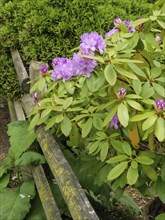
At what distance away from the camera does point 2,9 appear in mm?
5070

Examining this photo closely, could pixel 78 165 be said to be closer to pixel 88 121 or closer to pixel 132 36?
pixel 88 121

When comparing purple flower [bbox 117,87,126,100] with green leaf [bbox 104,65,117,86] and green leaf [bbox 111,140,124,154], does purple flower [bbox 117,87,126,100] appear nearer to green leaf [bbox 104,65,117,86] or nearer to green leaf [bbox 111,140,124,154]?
green leaf [bbox 104,65,117,86]

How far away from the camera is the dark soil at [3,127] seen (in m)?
5.03

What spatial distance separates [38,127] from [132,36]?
3.62 ft

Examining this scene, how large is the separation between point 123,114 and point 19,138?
1.46m

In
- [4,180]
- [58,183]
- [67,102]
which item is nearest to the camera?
[67,102]

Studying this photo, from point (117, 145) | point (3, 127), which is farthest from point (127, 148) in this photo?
point (3, 127)

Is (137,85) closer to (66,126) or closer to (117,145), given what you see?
(117,145)

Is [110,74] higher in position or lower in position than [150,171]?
higher

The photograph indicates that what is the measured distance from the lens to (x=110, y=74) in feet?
6.30

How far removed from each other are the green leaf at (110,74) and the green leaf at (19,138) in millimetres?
1298

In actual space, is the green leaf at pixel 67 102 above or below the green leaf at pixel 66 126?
above

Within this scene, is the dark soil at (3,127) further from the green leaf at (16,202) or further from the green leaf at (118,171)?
the green leaf at (118,171)

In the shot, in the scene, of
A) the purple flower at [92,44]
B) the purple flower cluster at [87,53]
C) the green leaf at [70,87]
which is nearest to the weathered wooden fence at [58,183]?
the green leaf at [70,87]
